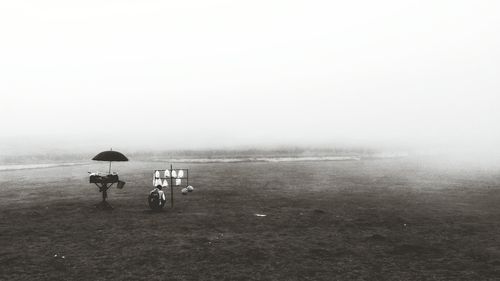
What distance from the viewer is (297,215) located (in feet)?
54.4

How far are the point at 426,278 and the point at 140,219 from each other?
10302 mm

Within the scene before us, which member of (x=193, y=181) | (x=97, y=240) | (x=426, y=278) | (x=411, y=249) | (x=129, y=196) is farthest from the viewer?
(x=193, y=181)

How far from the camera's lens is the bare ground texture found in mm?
9836

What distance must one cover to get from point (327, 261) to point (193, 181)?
19416 millimetres

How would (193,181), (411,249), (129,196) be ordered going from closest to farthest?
1. (411,249)
2. (129,196)
3. (193,181)

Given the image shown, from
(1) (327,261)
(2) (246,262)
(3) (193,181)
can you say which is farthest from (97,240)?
(3) (193,181)

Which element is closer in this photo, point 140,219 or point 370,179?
point 140,219

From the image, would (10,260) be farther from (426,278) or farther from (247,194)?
(247,194)

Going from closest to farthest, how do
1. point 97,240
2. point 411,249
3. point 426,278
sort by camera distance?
1. point 426,278
2. point 411,249
3. point 97,240

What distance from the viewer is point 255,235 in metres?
13.3

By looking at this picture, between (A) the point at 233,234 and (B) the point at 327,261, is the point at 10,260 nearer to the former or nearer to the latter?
(A) the point at 233,234

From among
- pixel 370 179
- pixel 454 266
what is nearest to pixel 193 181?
pixel 370 179

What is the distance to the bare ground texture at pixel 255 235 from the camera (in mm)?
9836

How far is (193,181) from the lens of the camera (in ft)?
95.3
